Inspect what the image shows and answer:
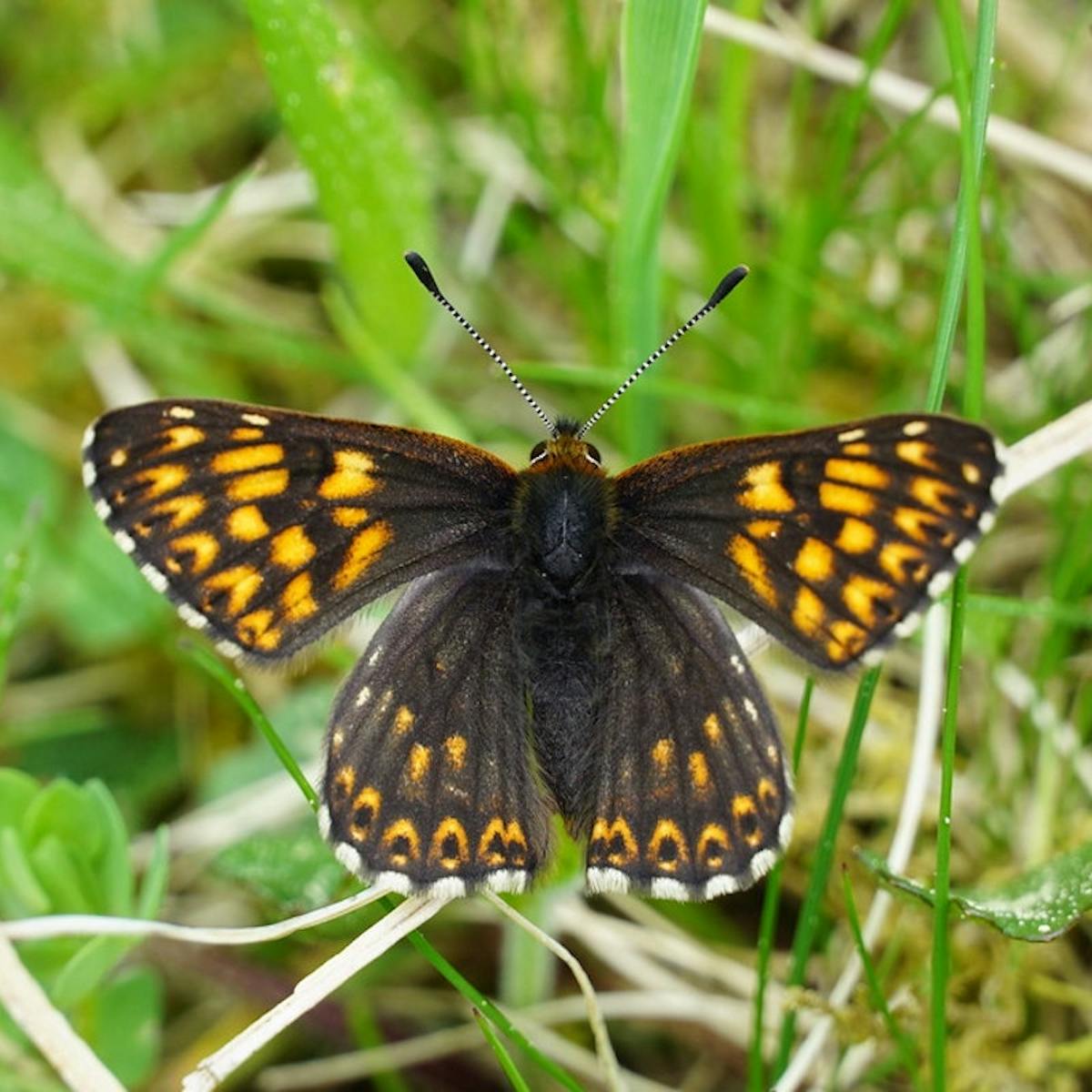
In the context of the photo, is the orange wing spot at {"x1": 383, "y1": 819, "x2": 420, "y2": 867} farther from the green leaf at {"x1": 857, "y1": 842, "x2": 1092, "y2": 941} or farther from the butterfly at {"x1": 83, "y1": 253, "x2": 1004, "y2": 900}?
the green leaf at {"x1": 857, "y1": 842, "x2": 1092, "y2": 941}

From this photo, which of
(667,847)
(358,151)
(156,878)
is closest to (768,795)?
(667,847)

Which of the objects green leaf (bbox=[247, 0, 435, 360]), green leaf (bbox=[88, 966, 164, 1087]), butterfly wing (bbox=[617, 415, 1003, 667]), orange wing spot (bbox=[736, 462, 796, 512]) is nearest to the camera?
butterfly wing (bbox=[617, 415, 1003, 667])

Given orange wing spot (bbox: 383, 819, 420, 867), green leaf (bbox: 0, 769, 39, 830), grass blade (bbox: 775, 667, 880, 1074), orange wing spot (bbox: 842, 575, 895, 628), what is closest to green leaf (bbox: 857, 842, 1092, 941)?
grass blade (bbox: 775, 667, 880, 1074)

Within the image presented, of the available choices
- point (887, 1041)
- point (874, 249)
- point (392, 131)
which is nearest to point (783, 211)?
point (874, 249)

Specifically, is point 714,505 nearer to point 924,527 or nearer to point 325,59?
point 924,527

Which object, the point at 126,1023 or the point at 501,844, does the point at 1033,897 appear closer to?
the point at 501,844

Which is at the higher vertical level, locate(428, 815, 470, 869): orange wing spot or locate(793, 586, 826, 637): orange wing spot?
locate(793, 586, 826, 637): orange wing spot

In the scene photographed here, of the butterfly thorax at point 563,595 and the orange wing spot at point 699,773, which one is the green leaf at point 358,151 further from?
the orange wing spot at point 699,773
